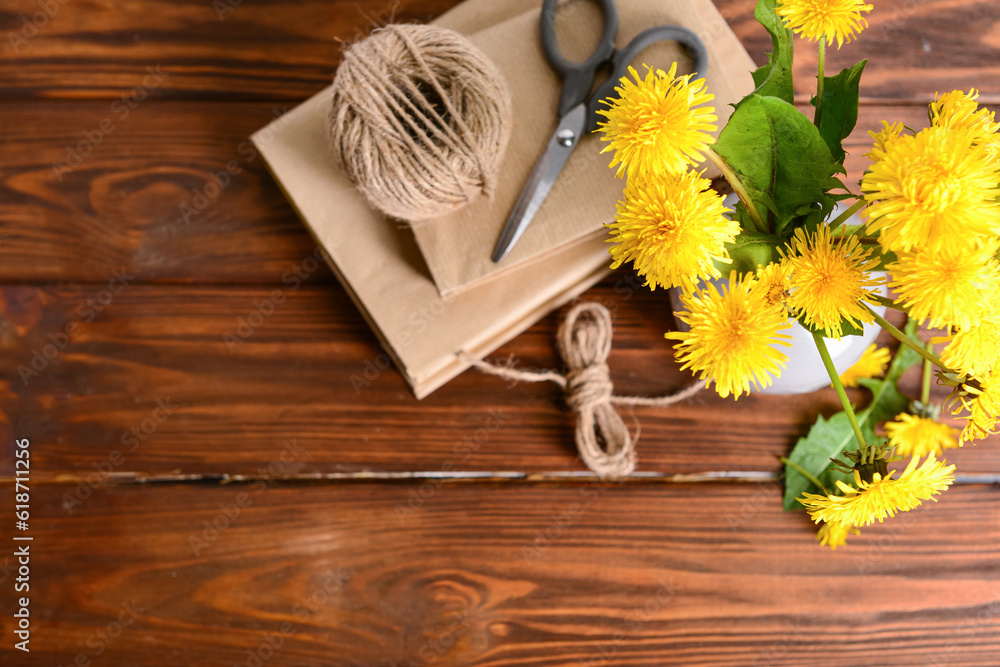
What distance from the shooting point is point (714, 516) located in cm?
53

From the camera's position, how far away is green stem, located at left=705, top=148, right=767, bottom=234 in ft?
0.90

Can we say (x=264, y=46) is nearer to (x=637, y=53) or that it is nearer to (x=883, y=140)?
(x=637, y=53)

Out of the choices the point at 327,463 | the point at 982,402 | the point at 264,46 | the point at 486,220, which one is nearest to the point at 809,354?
the point at 982,402

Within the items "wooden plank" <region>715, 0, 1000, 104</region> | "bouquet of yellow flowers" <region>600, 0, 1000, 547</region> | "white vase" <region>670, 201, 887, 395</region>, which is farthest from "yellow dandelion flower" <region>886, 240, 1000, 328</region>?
"wooden plank" <region>715, 0, 1000, 104</region>

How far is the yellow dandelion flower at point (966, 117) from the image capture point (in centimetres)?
23

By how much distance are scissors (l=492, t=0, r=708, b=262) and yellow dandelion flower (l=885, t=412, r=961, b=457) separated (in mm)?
321

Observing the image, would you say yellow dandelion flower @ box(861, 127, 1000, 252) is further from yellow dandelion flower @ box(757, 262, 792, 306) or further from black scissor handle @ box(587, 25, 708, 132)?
black scissor handle @ box(587, 25, 708, 132)

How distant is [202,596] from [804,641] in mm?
501

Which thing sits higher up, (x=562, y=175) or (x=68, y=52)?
(x=68, y=52)

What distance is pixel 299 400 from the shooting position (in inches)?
21.0

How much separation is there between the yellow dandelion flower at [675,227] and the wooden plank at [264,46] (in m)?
0.35

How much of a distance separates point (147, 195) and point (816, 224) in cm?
52

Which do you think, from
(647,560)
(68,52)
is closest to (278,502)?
(647,560)

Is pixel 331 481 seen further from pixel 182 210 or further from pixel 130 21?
pixel 130 21
